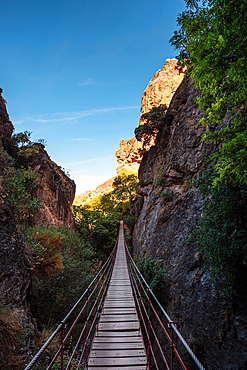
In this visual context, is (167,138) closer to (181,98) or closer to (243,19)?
(181,98)

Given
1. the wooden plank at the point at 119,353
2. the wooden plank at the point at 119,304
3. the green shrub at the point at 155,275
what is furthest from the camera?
the green shrub at the point at 155,275

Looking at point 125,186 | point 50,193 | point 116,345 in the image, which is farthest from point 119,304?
point 125,186

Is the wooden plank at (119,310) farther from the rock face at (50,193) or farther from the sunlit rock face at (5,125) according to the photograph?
the sunlit rock face at (5,125)

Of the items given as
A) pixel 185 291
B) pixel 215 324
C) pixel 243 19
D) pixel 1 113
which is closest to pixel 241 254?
pixel 215 324

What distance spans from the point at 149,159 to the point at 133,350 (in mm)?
11010

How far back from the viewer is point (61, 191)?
14133mm

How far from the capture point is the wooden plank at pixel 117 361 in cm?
286

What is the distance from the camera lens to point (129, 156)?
1667 inches

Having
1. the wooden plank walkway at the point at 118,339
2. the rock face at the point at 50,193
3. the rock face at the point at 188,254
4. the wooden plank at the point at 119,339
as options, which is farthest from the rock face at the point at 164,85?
the wooden plank at the point at 119,339

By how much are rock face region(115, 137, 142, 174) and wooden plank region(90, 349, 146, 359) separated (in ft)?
126

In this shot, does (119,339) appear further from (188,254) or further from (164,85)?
(164,85)

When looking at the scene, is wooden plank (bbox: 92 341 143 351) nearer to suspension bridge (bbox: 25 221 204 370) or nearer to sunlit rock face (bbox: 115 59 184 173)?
suspension bridge (bbox: 25 221 204 370)

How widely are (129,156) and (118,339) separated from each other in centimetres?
4001

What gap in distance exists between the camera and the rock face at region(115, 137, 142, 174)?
136ft
